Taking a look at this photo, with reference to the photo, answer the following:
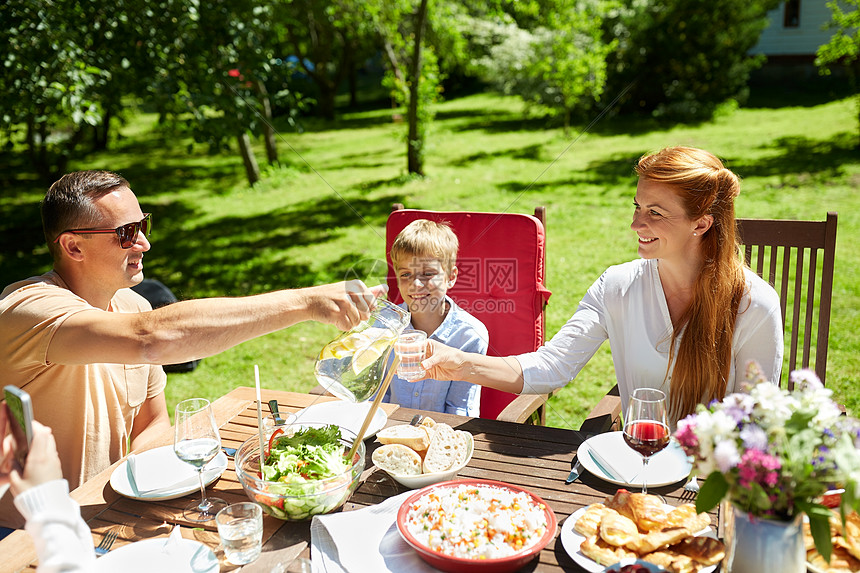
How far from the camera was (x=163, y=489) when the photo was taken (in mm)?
1938

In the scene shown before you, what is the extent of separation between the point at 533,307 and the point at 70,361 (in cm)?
218

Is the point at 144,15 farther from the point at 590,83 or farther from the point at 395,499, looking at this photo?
the point at 590,83

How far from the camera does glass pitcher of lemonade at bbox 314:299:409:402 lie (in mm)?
1824

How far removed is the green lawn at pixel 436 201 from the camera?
18.7ft

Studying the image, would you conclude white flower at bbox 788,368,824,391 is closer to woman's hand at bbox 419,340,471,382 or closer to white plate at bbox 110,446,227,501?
woman's hand at bbox 419,340,471,382

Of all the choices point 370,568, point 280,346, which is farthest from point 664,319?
point 280,346

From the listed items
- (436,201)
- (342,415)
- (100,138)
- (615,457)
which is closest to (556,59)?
(436,201)

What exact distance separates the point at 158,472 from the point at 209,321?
0.53 m

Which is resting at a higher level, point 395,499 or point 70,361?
point 70,361

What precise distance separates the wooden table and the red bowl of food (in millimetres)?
67

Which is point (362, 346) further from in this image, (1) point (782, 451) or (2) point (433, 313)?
(2) point (433, 313)

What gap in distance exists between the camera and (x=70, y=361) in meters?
2.02

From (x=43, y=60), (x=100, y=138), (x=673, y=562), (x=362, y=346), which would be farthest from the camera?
(x=100, y=138)

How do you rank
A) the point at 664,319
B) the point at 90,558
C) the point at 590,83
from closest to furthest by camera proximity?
the point at 90,558 < the point at 664,319 < the point at 590,83
